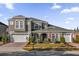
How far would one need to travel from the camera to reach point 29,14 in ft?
58.7

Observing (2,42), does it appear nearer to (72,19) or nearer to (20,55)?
(20,55)

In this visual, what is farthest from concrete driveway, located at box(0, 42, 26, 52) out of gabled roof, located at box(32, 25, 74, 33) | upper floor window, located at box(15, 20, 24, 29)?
gabled roof, located at box(32, 25, 74, 33)

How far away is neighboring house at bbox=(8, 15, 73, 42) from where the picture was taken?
61.6 feet

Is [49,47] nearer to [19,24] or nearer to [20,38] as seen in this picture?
[20,38]

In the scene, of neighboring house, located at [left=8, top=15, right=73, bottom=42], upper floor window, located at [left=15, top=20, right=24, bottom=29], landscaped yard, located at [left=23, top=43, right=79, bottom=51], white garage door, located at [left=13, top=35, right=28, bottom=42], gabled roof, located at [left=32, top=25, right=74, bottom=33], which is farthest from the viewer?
upper floor window, located at [left=15, top=20, right=24, bottom=29]

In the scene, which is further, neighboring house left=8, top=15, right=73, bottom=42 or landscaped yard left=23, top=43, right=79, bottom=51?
neighboring house left=8, top=15, right=73, bottom=42

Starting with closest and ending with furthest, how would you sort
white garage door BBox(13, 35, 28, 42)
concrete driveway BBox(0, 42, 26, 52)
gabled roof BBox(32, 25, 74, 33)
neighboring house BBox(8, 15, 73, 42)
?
1. concrete driveway BBox(0, 42, 26, 52)
2. white garage door BBox(13, 35, 28, 42)
3. neighboring house BBox(8, 15, 73, 42)
4. gabled roof BBox(32, 25, 74, 33)

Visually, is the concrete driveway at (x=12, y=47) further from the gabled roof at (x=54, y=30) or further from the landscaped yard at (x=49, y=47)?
the gabled roof at (x=54, y=30)

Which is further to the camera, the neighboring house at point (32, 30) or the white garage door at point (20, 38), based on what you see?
the neighboring house at point (32, 30)

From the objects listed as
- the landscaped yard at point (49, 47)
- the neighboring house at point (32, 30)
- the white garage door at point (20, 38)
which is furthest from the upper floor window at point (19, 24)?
the landscaped yard at point (49, 47)

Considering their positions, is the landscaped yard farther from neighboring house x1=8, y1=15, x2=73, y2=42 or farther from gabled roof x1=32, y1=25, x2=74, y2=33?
gabled roof x1=32, y1=25, x2=74, y2=33

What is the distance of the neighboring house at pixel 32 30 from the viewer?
18766 mm

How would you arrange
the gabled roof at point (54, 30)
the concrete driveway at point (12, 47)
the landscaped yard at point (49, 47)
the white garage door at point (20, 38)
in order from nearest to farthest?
the concrete driveway at point (12, 47) → the landscaped yard at point (49, 47) → the white garage door at point (20, 38) → the gabled roof at point (54, 30)

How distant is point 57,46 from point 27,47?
2040 mm
